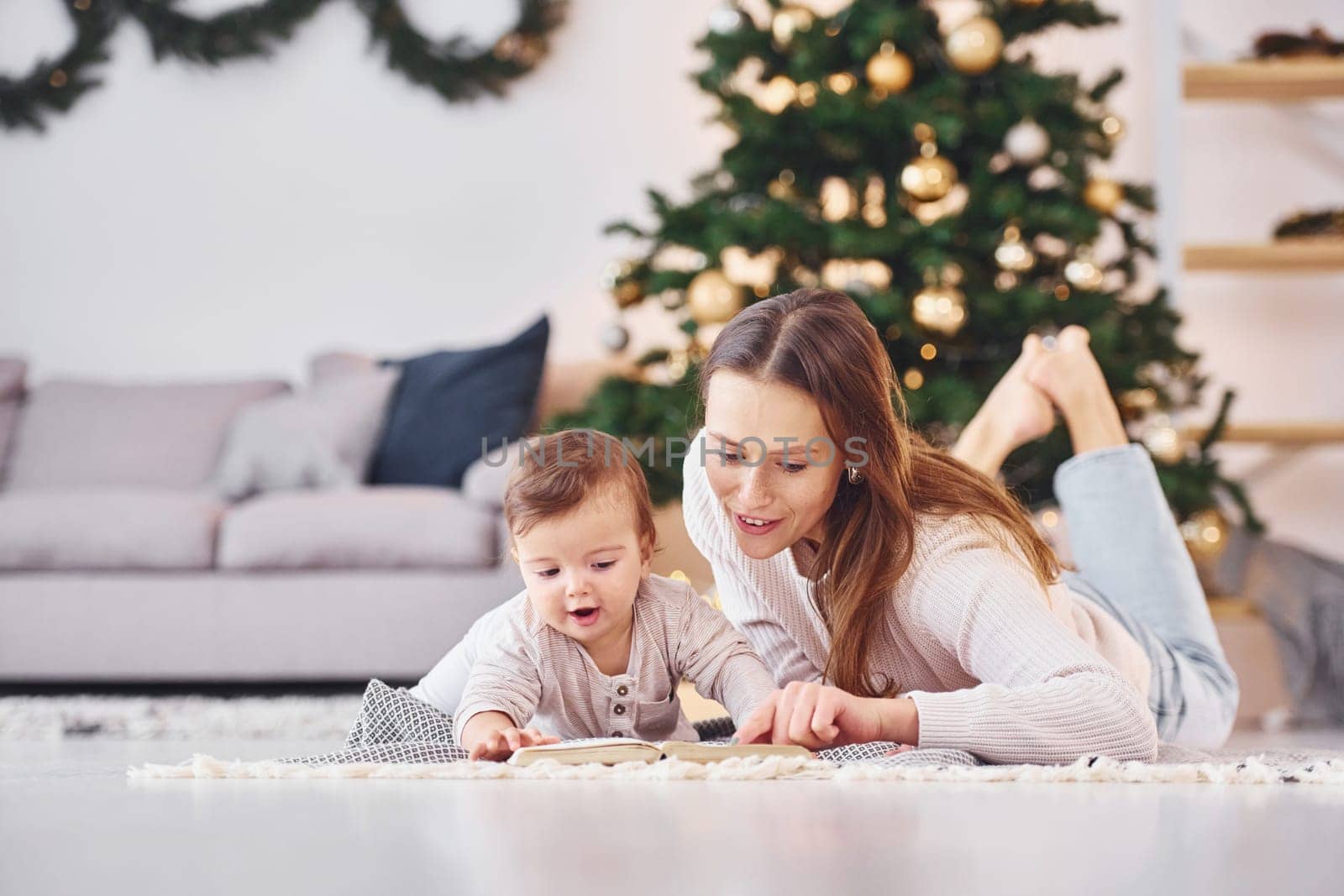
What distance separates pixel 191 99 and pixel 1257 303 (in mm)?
2897

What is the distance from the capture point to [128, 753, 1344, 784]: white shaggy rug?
3.40 feet

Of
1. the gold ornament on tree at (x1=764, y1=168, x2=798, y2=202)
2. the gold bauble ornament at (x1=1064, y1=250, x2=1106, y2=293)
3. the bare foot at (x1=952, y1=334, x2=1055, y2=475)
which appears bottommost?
the bare foot at (x1=952, y1=334, x2=1055, y2=475)

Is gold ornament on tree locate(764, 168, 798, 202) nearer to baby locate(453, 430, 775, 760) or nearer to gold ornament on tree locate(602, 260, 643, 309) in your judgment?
gold ornament on tree locate(602, 260, 643, 309)

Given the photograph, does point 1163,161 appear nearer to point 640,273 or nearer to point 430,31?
point 640,273

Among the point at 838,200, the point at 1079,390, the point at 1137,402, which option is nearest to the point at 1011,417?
the point at 1079,390

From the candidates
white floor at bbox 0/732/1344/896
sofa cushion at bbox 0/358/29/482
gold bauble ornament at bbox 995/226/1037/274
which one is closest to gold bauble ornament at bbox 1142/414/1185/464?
gold bauble ornament at bbox 995/226/1037/274

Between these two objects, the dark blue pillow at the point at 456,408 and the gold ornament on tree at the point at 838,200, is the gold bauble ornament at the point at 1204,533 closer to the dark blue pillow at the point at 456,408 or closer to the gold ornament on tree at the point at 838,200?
the gold ornament on tree at the point at 838,200

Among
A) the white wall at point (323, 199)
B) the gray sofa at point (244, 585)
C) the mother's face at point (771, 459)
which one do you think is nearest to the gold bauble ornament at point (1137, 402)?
the gray sofa at point (244, 585)

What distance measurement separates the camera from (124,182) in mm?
3838

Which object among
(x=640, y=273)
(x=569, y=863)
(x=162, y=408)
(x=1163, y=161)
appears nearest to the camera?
(x=569, y=863)

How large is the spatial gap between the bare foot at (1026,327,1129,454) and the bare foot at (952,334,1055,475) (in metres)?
0.01

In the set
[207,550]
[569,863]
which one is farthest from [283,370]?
[569,863]

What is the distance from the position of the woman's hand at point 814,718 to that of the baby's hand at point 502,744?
180 millimetres

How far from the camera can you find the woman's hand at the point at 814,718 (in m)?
1.12
